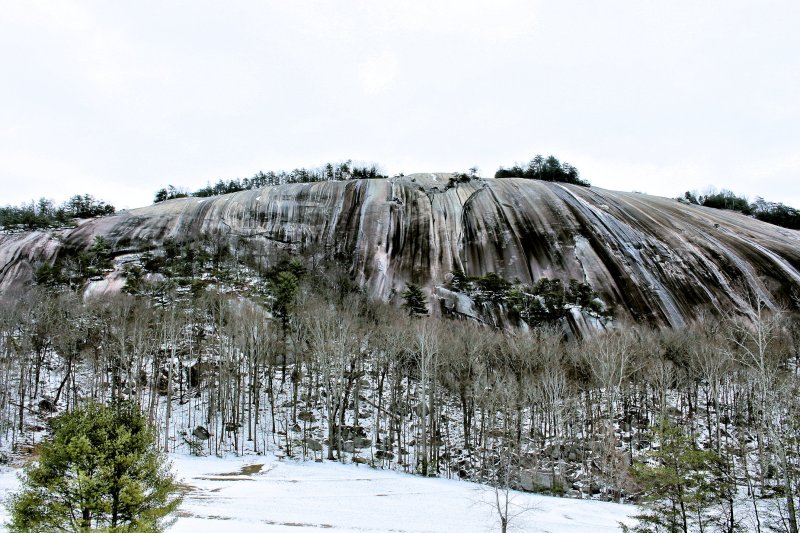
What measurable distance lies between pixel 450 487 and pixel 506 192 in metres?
60.8

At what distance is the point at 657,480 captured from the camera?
17906 millimetres

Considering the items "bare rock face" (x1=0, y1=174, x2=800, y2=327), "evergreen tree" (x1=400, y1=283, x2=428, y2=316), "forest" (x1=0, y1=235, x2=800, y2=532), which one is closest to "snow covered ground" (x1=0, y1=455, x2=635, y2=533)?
"forest" (x1=0, y1=235, x2=800, y2=532)

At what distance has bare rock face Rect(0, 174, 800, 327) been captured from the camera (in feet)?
211

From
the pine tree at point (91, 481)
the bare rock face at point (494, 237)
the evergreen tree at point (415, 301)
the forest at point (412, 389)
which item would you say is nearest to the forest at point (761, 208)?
the bare rock face at point (494, 237)

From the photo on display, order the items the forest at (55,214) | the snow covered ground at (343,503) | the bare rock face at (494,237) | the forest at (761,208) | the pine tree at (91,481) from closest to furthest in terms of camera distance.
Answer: the pine tree at (91,481)
the snow covered ground at (343,503)
the bare rock face at (494,237)
the forest at (55,214)
the forest at (761,208)

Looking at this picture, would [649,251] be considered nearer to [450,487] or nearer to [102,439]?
[450,487]

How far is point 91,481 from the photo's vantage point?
12.5 metres

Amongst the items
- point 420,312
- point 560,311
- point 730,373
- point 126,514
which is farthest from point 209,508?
point 560,311

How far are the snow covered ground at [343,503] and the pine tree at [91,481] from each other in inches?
292

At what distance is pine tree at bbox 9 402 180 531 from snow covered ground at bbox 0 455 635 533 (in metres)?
7.42

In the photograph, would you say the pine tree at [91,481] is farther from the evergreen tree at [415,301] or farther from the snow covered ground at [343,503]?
the evergreen tree at [415,301]

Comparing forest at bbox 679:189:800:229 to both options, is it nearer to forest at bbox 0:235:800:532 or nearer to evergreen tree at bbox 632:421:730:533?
forest at bbox 0:235:800:532

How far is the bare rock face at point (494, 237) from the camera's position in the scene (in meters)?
64.3

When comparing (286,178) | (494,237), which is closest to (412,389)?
(494,237)
